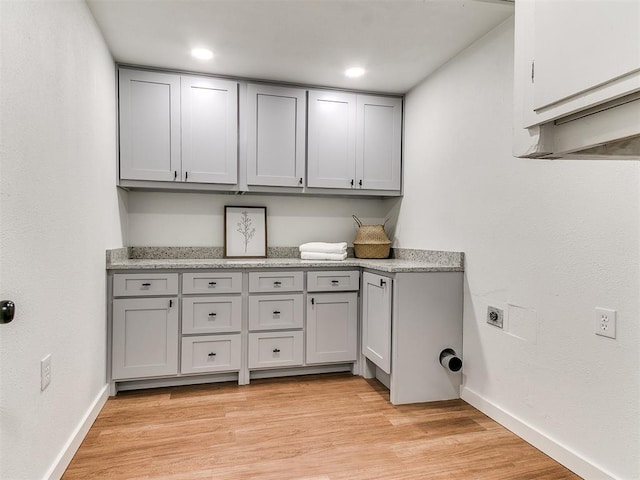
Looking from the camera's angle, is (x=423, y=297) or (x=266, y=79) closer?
(x=423, y=297)

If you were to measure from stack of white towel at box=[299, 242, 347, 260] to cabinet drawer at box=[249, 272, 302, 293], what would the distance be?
0.33 meters

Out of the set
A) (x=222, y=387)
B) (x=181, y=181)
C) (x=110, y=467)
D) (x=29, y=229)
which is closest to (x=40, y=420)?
(x=110, y=467)

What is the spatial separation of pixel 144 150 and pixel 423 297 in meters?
2.29

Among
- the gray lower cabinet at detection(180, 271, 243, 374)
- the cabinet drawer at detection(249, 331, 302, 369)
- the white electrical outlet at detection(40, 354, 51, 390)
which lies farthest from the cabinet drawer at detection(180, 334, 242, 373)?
the white electrical outlet at detection(40, 354, 51, 390)

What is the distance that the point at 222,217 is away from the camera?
3.33 m

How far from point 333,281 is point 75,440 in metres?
1.84

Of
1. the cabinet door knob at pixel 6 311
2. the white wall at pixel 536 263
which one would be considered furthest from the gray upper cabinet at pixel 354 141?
the cabinet door knob at pixel 6 311

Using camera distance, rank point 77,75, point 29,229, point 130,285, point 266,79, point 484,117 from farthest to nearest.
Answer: point 266,79
point 130,285
point 484,117
point 77,75
point 29,229

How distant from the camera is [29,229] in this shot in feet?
4.60

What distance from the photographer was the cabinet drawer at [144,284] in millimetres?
2559

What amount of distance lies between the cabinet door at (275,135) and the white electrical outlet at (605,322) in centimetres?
220

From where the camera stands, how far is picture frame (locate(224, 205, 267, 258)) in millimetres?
3305

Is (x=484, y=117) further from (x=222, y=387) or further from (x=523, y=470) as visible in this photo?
(x=222, y=387)

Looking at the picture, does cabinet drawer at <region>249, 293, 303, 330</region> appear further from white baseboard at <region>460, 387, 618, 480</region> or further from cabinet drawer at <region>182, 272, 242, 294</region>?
white baseboard at <region>460, 387, 618, 480</region>
